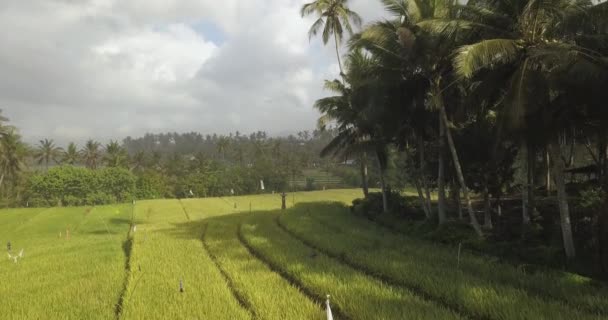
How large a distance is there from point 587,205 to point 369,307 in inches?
428

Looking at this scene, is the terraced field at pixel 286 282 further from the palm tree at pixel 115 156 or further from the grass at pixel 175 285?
the palm tree at pixel 115 156

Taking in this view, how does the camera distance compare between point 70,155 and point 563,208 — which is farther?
point 70,155

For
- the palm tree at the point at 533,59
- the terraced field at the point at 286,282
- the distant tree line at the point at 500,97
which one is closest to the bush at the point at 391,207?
the distant tree line at the point at 500,97

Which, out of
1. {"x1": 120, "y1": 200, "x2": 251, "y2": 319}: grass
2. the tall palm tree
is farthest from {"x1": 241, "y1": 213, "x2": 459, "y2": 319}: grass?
the tall palm tree

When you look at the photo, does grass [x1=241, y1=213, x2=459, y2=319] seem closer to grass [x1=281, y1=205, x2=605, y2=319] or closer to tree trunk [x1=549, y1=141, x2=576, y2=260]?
grass [x1=281, y1=205, x2=605, y2=319]

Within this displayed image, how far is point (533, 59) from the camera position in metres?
12.0

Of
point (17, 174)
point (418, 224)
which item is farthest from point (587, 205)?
point (17, 174)

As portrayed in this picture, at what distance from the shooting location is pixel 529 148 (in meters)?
13.7

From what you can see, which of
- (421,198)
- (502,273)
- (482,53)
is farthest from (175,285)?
(421,198)

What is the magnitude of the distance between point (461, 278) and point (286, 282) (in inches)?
174

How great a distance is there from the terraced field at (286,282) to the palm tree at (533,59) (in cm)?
387

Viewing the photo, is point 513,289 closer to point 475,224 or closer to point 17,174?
point 475,224

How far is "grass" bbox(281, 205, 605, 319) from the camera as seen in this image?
828cm

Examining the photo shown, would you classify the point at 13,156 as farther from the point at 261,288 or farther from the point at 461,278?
the point at 461,278
